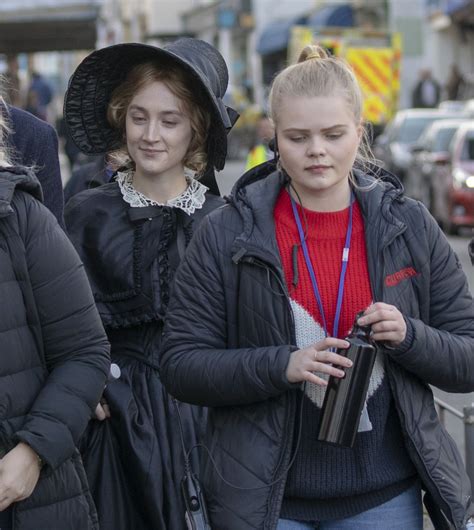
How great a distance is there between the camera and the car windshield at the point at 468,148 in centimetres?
1786

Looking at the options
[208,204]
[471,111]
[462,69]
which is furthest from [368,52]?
[208,204]

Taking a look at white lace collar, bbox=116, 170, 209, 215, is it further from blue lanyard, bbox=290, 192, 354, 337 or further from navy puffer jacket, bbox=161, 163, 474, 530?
blue lanyard, bbox=290, 192, 354, 337

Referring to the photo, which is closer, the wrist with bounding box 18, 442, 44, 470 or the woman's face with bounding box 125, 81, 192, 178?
the wrist with bounding box 18, 442, 44, 470

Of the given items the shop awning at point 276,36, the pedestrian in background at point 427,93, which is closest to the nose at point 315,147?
the pedestrian in background at point 427,93

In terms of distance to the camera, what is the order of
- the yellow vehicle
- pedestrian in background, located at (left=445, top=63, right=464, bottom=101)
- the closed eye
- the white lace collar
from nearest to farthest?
1. the closed eye
2. the white lace collar
3. the yellow vehicle
4. pedestrian in background, located at (left=445, top=63, right=464, bottom=101)

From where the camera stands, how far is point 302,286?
3213 millimetres

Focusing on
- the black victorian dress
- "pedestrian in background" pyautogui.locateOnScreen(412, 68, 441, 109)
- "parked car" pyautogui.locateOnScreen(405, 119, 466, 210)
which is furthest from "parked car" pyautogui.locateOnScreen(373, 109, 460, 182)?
the black victorian dress

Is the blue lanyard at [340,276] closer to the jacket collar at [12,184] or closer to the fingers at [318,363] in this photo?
the fingers at [318,363]

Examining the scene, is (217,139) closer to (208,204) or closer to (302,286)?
(208,204)

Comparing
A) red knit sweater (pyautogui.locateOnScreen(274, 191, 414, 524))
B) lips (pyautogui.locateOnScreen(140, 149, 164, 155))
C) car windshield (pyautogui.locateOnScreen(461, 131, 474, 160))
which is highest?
lips (pyautogui.locateOnScreen(140, 149, 164, 155))

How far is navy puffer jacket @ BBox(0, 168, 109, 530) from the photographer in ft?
9.78

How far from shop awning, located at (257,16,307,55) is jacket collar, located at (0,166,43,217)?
46573mm

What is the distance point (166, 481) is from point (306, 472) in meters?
0.98

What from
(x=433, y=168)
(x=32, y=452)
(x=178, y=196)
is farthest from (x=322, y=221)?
(x=433, y=168)
